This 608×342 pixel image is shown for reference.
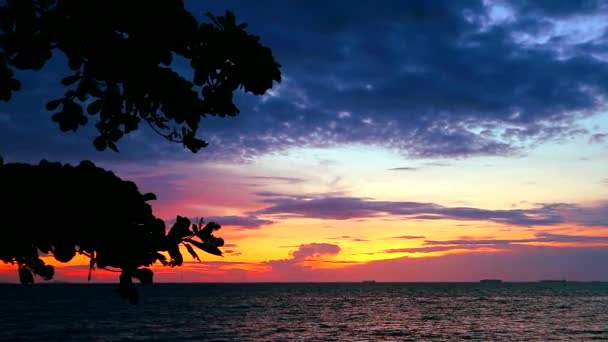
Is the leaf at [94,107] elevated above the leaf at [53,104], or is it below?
above

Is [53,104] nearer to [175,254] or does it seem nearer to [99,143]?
[99,143]

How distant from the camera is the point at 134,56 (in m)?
3.76

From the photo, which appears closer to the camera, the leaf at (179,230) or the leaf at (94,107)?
the leaf at (94,107)

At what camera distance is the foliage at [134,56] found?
3484mm

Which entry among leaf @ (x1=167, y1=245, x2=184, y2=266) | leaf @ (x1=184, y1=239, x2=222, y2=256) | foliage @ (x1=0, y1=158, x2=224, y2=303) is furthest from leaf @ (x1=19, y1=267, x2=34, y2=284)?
leaf @ (x1=184, y1=239, x2=222, y2=256)

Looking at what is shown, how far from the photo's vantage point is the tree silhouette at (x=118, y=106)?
3639 mm

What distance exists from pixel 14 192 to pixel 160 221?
3.30ft

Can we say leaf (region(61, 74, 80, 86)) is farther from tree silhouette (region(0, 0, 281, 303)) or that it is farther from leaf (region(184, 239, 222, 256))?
leaf (region(184, 239, 222, 256))

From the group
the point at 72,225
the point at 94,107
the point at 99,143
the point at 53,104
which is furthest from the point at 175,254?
the point at 53,104

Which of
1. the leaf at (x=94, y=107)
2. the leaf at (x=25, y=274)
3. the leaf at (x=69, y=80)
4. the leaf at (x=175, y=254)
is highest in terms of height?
the leaf at (x=69, y=80)

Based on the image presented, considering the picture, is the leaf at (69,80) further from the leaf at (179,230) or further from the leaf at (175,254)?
the leaf at (175,254)

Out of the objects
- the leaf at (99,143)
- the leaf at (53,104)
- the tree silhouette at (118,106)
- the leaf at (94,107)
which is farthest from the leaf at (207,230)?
the leaf at (53,104)

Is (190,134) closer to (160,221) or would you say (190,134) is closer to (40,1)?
(160,221)

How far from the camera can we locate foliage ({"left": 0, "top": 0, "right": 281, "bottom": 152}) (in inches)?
137
